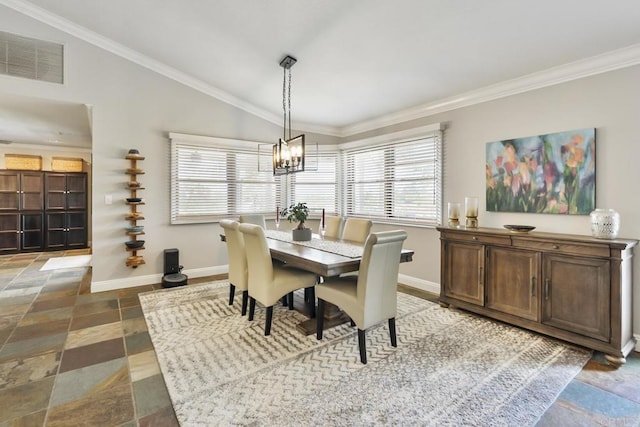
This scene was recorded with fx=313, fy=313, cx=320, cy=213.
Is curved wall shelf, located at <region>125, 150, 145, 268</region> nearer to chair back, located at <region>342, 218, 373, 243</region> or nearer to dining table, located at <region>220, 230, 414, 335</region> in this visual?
dining table, located at <region>220, 230, 414, 335</region>

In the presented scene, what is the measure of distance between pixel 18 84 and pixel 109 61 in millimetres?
1033

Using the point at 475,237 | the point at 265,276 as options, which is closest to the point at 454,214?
the point at 475,237

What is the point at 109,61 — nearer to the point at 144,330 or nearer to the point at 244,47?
the point at 244,47

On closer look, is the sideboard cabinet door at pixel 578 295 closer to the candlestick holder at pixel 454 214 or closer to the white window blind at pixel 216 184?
the candlestick holder at pixel 454 214

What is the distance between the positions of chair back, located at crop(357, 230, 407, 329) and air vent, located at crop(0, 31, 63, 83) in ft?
14.5

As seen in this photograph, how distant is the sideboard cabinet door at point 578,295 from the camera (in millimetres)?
2496

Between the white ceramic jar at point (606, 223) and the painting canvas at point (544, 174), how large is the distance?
0.30 meters

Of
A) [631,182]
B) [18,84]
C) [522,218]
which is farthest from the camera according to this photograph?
[18,84]

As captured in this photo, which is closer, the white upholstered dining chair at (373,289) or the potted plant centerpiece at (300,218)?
the white upholstered dining chair at (373,289)

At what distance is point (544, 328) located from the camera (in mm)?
2812

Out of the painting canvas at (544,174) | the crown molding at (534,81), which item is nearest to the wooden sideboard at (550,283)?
the painting canvas at (544,174)

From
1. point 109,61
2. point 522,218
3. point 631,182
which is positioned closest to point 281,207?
point 109,61

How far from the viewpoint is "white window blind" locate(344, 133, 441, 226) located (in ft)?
14.2

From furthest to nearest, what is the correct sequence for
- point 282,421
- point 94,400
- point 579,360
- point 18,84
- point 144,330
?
point 18,84, point 144,330, point 579,360, point 94,400, point 282,421
